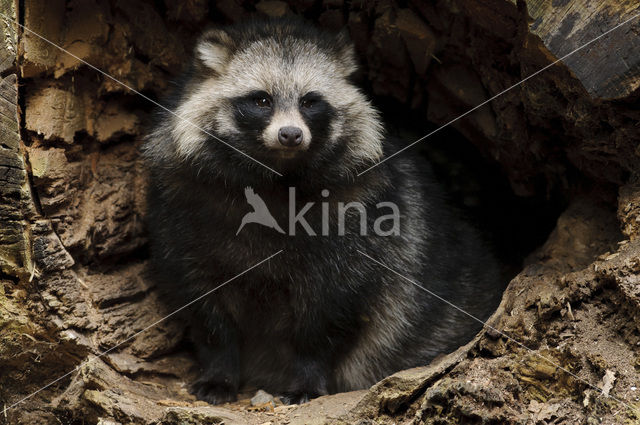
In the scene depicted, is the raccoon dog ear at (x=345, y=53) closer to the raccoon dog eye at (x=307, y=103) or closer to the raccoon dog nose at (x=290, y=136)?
the raccoon dog eye at (x=307, y=103)

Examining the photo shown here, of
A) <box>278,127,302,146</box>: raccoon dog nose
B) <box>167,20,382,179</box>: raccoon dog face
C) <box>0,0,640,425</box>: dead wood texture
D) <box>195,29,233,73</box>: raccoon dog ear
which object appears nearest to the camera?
<box>0,0,640,425</box>: dead wood texture

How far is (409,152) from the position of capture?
589 cm

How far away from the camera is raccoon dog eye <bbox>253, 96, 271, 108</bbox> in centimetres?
462

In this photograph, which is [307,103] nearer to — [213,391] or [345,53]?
[345,53]

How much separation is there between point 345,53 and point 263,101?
33.3 inches

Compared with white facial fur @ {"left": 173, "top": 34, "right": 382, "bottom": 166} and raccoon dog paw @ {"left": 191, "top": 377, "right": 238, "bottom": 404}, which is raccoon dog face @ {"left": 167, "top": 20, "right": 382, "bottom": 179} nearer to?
white facial fur @ {"left": 173, "top": 34, "right": 382, "bottom": 166}

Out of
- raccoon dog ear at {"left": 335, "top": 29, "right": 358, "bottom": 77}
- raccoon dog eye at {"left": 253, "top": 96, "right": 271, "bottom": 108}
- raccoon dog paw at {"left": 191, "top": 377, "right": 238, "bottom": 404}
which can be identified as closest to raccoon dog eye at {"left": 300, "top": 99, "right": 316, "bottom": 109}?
raccoon dog eye at {"left": 253, "top": 96, "right": 271, "bottom": 108}

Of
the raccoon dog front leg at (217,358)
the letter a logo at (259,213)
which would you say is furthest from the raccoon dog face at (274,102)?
the raccoon dog front leg at (217,358)

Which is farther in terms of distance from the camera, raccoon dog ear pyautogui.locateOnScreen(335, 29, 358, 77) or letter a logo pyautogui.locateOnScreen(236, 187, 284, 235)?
raccoon dog ear pyautogui.locateOnScreen(335, 29, 358, 77)

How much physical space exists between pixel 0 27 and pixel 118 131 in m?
1.33

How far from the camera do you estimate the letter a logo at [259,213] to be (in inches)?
184

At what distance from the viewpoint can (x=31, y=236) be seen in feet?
15.2

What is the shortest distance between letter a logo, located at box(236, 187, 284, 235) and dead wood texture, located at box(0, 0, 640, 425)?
1216 mm

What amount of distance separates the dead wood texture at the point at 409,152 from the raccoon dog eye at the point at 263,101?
142cm
